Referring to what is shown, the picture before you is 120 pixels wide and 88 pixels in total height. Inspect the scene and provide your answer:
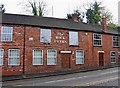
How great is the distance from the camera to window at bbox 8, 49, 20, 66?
1093 inches

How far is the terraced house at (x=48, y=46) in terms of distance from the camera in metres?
28.0

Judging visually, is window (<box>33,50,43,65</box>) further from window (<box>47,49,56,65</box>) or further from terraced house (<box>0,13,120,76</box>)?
window (<box>47,49,56,65</box>)

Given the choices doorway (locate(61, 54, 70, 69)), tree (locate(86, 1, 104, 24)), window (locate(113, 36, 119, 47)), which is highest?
tree (locate(86, 1, 104, 24))

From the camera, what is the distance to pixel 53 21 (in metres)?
35.1

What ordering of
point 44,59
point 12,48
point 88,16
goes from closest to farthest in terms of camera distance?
point 12,48
point 44,59
point 88,16

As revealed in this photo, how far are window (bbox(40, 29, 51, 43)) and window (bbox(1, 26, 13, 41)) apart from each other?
4226mm

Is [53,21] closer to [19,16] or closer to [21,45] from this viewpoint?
[19,16]

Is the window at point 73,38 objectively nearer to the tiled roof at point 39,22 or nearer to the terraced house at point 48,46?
the terraced house at point 48,46

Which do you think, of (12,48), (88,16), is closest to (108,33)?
(12,48)

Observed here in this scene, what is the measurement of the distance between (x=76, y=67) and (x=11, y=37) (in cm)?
1041

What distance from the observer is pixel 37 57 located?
29.8 m

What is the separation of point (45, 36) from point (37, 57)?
3040 mm

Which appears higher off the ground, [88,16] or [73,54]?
[88,16]

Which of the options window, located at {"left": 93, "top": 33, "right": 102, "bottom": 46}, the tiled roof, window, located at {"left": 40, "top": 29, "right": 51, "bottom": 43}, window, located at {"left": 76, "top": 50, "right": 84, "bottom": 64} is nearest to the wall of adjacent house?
the tiled roof
